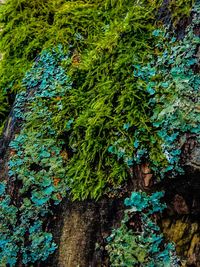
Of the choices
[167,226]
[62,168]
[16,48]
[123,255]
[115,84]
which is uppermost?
[16,48]

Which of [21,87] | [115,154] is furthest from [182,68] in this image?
[21,87]

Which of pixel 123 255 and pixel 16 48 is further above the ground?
pixel 16 48

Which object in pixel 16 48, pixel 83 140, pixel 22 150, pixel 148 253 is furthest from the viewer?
pixel 16 48

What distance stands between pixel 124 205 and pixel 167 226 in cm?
25

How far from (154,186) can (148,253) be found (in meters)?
0.33

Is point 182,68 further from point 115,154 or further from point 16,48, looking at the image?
point 16,48

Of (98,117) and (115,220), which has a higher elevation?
(98,117)

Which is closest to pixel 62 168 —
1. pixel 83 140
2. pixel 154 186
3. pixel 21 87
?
pixel 83 140

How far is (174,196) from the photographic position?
5.86 ft

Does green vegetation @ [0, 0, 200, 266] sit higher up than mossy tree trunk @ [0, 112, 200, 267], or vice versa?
green vegetation @ [0, 0, 200, 266]

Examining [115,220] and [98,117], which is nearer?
[115,220]

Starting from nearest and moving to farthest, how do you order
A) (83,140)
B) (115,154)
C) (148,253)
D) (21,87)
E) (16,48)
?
(148,253)
(115,154)
(83,140)
(21,87)
(16,48)

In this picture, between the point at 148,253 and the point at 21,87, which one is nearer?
the point at 148,253

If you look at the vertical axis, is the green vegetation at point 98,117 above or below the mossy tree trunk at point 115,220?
above
